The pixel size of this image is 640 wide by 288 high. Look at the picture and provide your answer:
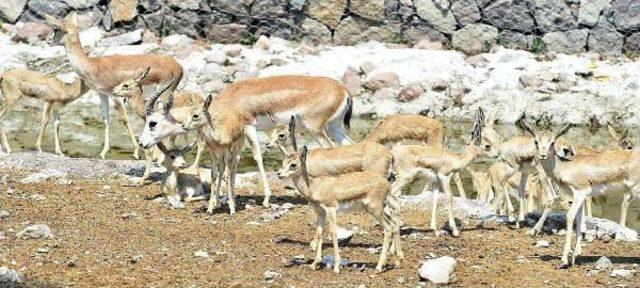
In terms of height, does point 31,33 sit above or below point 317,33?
below

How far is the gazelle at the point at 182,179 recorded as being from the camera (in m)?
12.8

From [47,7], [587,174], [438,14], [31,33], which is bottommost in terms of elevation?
[31,33]

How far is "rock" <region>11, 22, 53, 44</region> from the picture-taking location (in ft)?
75.9

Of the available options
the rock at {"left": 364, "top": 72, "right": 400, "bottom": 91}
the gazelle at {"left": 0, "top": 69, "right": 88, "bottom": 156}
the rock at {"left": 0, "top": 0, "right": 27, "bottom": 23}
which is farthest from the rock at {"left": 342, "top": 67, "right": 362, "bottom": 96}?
the rock at {"left": 0, "top": 0, "right": 27, "bottom": 23}

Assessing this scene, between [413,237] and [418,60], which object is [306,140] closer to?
[418,60]

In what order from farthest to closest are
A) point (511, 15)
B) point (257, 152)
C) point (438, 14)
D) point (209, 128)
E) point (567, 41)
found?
point (438, 14), point (511, 15), point (567, 41), point (257, 152), point (209, 128)

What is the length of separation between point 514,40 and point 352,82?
3716 mm

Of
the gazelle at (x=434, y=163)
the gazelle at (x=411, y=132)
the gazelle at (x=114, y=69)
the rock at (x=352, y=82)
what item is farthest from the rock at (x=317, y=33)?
the gazelle at (x=434, y=163)

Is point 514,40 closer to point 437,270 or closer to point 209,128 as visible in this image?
point 209,128

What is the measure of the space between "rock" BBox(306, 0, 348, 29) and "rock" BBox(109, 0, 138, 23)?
3.63 meters

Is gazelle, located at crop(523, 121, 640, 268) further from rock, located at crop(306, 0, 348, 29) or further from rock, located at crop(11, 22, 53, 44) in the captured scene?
rock, located at crop(11, 22, 53, 44)

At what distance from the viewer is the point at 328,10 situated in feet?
→ 75.0

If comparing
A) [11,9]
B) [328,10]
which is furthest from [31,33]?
[328,10]

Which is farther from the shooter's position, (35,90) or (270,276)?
(35,90)
